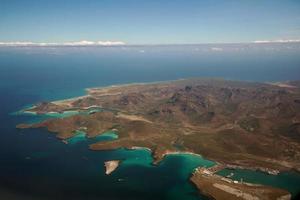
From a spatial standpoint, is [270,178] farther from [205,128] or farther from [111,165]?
[205,128]

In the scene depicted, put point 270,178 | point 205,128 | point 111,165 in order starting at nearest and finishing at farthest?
1. point 270,178
2. point 111,165
3. point 205,128

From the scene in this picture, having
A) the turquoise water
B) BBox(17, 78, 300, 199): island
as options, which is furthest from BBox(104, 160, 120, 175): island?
the turquoise water

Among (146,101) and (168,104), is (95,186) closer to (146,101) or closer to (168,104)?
(168,104)

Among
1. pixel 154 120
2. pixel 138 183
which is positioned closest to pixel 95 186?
pixel 138 183

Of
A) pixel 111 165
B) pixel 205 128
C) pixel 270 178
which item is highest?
pixel 205 128

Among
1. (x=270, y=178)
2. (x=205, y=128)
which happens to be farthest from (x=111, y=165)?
(x=205, y=128)

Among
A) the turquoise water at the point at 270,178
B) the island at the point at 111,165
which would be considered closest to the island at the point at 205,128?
the turquoise water at the point at 270,178

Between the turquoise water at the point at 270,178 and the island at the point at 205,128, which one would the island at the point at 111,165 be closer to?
the island at the point at 205,128
